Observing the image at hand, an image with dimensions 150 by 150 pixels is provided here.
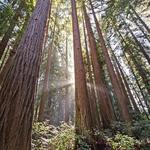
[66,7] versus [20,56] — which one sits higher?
[66,7]

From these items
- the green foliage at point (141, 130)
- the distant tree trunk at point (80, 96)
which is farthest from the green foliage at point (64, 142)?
the green foliage at point (141, 130)

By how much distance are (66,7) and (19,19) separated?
16.7ft

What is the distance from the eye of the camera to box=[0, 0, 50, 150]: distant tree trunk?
7.72 ft

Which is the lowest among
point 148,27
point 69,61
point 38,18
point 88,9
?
point 38,18

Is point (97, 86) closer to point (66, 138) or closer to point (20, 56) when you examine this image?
point (66, 138)

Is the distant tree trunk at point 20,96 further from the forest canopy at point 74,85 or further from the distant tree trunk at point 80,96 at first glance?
the distant tree trunk at point 80,96

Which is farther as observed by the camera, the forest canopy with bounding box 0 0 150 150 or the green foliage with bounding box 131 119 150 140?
the green foliage with bounding box 131 119 150 140

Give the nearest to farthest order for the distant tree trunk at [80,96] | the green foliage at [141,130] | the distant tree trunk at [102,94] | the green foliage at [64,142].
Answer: the green foliage at [64,142] → the distant tree trunk at [80,96] → the green foliage at [141,130] → the distant tree trunk at [102,94]

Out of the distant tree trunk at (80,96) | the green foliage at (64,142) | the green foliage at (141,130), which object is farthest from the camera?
the green foliage at (141,130)

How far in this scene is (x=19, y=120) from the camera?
8.16ft

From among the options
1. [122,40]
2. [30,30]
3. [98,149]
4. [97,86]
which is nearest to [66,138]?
[98,149]

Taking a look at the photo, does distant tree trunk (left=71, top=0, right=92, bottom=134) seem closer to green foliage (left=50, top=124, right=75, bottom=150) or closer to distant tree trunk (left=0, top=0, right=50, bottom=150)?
green foliage (left=50, top=124, right=75, bottom=150)

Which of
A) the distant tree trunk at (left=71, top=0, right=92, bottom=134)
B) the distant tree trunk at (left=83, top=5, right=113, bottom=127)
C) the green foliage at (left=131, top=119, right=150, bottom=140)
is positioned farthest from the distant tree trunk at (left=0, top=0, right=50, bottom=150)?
the distant tree trunk at (left=83, top=5, right=113, bottom=127)

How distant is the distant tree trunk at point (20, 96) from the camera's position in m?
2.35
